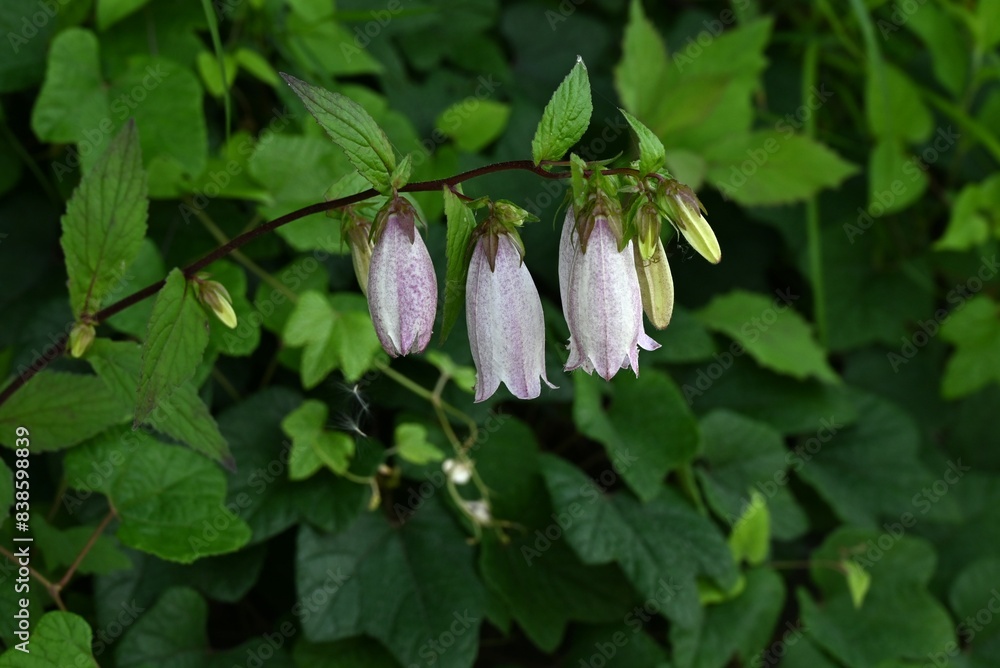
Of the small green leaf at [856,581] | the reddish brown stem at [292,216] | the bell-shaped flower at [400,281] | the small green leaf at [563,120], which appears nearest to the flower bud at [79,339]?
the reddish brown stem at [292,216]

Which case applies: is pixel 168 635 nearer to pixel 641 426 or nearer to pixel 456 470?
pixel 456 470

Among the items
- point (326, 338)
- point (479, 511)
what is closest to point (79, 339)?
point (326, 338)

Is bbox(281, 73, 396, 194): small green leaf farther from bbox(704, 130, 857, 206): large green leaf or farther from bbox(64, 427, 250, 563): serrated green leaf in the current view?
bbox(704, 130, 857, 206): large green leaf

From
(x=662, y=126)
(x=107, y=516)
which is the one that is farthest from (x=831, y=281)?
(x=107, y=516)

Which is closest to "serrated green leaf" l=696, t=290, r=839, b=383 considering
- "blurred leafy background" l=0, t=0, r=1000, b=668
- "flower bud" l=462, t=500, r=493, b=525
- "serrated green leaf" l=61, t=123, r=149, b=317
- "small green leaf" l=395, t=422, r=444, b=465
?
"blurred leafy background" l=0, t=0, r=1000, b=668

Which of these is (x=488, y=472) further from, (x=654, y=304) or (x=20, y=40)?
(x=20, y=40)

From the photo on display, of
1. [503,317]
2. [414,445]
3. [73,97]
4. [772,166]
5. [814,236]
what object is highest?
[503,317]
